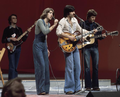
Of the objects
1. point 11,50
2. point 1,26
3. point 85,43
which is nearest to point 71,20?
point 85,43

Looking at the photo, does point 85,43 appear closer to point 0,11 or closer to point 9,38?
point 9,38

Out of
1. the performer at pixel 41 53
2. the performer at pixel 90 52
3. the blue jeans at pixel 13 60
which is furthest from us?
the blue jeans at pixel 13 60

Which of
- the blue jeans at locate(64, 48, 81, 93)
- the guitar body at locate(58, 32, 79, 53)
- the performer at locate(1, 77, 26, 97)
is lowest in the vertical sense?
the blue jeans at locate(64, 48, 81, 93)

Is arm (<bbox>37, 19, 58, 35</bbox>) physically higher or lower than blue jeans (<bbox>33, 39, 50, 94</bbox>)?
higher

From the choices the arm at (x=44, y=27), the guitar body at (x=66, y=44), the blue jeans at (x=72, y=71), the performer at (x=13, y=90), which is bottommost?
the blue jeans at (x=72, y=71)

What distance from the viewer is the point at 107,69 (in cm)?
708

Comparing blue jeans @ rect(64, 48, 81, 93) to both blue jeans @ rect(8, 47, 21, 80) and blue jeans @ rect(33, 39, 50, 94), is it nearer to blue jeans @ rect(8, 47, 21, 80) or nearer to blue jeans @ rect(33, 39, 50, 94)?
blue jeans @ rect(33, 39, 50, 94)

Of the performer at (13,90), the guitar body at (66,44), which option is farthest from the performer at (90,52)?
the performer at (13,90)

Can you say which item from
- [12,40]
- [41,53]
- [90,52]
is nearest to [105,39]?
[90,52]

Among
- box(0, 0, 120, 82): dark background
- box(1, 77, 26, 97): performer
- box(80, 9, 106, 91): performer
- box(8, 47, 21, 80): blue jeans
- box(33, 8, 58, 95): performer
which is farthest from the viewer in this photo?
box(0, 0, 120, 82): dark background

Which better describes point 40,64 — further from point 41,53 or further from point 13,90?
point 13,90

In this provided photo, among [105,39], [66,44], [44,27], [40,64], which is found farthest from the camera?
[105,39]

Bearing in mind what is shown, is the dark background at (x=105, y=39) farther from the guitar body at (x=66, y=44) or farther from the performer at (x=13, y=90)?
the performer at (x=13, y=90)

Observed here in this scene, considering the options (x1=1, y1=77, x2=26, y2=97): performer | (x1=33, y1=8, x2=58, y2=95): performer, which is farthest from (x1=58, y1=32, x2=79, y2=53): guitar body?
(x1=1, y1=77, x2=26, y2=97): performer
